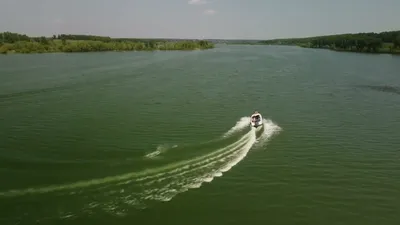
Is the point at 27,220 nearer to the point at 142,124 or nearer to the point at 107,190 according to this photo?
the point at 107,190

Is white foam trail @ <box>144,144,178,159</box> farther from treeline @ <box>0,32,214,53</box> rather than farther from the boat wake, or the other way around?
treeline @ <box>0,32,214,53</box>

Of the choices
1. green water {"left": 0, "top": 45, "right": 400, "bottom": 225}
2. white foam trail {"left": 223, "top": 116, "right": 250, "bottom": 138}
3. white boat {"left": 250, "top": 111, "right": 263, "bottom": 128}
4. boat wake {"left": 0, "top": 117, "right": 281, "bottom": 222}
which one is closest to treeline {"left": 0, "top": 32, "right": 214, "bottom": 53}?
green water {"left": 0, "top": 45, "right": 400, "bottom": 225}

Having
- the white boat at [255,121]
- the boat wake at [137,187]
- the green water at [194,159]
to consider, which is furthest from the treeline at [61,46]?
the boat wake at [137,187]

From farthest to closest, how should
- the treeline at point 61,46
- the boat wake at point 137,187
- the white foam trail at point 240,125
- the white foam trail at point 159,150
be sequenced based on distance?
1. the treeline at point 61,46
2. the white foam trail at point 240,125
3. the white foam trail at point 159,150
4. the boat wake at point 137,187

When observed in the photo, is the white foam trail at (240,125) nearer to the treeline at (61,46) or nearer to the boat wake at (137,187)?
the boat wake at (137,187)

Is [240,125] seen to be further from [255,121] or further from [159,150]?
[159,150]

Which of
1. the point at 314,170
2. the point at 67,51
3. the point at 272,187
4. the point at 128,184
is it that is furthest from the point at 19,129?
the point at 67,51
